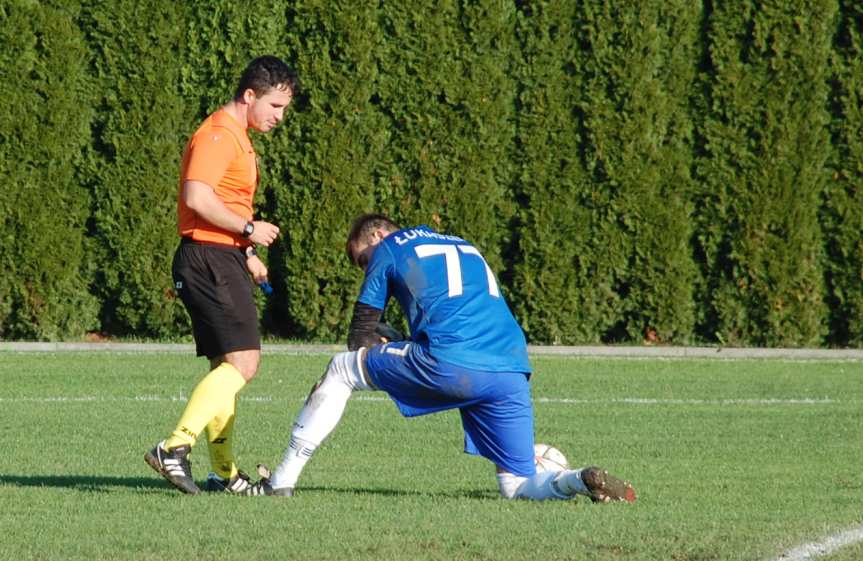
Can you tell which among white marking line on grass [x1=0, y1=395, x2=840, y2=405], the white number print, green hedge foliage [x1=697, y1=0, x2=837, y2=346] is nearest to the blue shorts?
the white number print

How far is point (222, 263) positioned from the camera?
724 cm

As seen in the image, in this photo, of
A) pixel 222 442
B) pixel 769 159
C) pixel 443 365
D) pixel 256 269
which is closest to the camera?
pixel 443 365

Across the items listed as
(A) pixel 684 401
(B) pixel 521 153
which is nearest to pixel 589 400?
(A) pixel 684 401

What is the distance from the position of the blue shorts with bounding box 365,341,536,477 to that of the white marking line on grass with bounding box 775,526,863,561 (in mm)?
1578

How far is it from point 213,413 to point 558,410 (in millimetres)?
4324

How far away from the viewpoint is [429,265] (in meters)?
6.88

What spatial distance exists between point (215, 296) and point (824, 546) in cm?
307

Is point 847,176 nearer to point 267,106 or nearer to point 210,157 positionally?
point 267,106

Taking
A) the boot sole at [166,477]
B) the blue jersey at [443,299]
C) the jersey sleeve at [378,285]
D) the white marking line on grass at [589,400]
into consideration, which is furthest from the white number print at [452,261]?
the white marking line on grass at [589,400]

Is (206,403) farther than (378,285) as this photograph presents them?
Yes

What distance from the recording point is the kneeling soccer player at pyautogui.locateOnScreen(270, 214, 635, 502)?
22.4 ft

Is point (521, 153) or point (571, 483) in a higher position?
point (521, 153)

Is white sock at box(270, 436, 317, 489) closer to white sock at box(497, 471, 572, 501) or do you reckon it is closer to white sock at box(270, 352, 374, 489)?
white sock at box(270, 352, 374, 489)

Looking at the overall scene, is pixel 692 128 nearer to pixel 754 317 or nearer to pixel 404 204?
pixel 754 317
